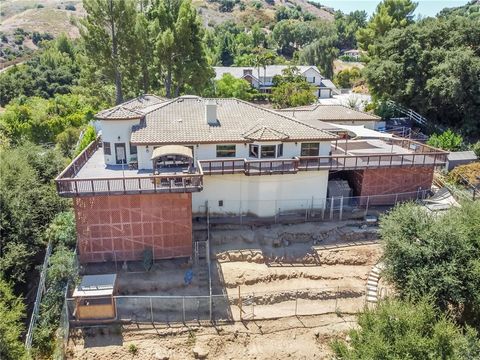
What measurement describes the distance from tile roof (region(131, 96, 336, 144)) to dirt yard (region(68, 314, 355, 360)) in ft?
36.6

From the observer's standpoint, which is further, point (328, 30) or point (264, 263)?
point (328, 30)

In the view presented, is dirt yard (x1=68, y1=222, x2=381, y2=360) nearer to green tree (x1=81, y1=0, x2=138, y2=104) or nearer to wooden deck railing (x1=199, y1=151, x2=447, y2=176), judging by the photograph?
wooden deck railing (x1=199, y1=151, x2=447, y2=176)

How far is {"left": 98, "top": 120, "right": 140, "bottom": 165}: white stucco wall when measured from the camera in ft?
82.1

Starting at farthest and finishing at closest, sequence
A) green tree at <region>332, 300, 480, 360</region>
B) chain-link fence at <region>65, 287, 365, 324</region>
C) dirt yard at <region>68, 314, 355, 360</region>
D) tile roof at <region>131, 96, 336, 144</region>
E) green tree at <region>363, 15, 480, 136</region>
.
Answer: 1. green tree at <region>363, 15, 480, 136</region>
2. tile roof at <region>131, 96, 336, 144</region>
3. chain-link fence at <region>65, 287, 365, 324</region>
4. dirt yard at <region>68, 314, 355, 360</region>
5. green tree at <region>332, 300, 480, 360</region>

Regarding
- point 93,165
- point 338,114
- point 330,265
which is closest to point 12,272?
point 93,165

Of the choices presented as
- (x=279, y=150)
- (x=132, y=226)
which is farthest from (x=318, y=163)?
(x=132, y=226)

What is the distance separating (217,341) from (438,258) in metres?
11.2

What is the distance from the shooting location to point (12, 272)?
67.8 ft

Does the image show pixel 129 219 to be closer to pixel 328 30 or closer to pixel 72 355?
pixel 72 355

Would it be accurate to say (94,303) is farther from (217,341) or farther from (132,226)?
(217,341)

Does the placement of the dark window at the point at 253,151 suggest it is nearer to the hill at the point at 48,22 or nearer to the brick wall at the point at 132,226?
the brick wall at the point at 132,226

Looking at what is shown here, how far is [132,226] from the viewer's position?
21859 millimetres

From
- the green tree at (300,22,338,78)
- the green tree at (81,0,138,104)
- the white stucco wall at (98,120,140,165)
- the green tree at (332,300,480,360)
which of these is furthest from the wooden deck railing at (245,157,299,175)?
the green tree at (300,22,338,78)

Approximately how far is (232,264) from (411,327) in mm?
10847
